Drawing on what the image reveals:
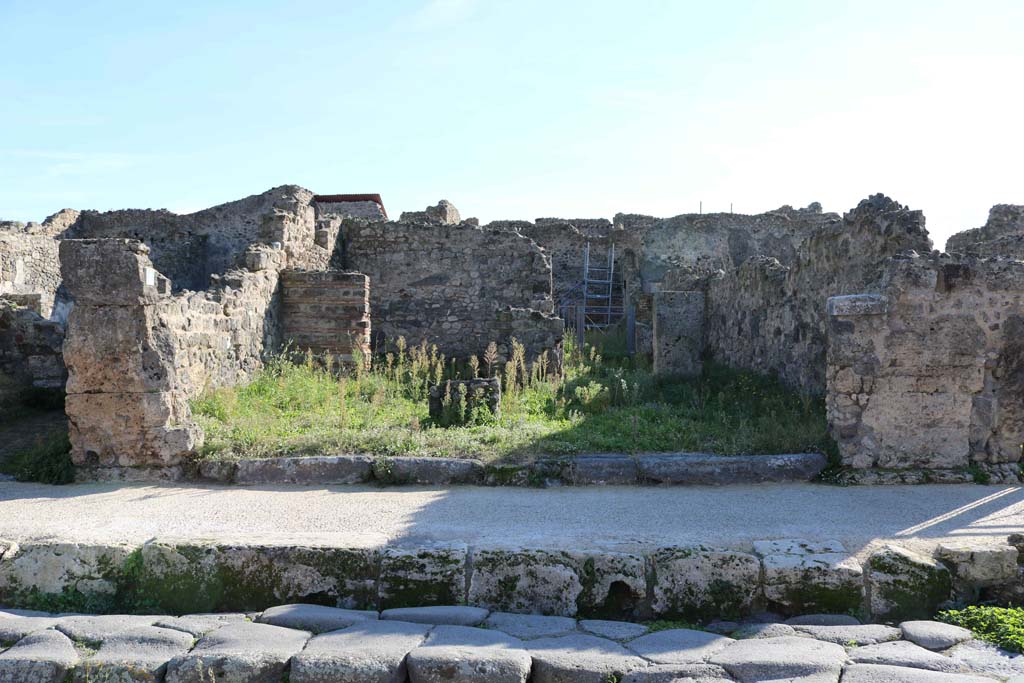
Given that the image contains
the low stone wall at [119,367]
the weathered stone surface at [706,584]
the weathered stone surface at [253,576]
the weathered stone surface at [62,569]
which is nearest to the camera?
the weathered stone surface at [706,584]

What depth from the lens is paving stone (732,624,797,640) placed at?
13.7 ft

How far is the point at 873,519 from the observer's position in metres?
5.25

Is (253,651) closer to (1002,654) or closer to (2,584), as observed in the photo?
(2,584)

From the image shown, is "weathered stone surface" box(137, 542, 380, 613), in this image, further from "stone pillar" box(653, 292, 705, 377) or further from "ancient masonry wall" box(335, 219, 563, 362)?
"ancient masonry wall" box(335, 219, 563, 362)

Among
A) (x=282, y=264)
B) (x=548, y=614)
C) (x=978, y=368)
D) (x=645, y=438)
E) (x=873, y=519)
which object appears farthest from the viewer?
(x=282, y=264)

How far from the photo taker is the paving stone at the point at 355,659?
12.2 ft

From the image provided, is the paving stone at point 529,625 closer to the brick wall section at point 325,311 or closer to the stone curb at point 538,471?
the stone curb at point 538,471

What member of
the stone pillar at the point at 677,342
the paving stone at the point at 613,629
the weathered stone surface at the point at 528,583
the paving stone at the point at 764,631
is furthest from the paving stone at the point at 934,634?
the stone pillar at the point at 677,342

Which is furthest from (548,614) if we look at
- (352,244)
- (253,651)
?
(352,244)

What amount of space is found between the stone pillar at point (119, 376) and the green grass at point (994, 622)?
5.93 metres

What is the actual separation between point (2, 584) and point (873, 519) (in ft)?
19.0

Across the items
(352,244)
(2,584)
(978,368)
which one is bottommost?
(2,584)

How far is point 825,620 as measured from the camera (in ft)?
14.4

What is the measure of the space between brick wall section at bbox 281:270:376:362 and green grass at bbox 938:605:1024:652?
8.80 m
